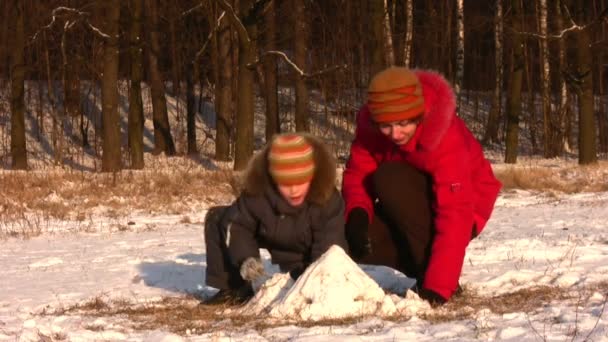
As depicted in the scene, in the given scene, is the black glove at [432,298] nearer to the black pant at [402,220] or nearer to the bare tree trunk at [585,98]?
the black pant at [402,220]

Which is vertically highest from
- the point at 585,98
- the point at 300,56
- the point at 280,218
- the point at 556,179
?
the point at 300,56

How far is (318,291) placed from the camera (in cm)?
490

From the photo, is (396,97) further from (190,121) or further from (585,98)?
(190,121)

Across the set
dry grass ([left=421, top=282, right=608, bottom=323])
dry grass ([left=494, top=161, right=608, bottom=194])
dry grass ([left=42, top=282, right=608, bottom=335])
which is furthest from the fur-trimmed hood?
dry grass ([left=494, top=161, right=608, bottom=194])

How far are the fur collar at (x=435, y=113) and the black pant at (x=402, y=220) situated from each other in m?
0.33

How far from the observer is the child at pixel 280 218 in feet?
16.9

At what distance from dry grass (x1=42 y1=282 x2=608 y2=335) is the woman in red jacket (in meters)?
0.22

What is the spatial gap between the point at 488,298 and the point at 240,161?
47.6 feet

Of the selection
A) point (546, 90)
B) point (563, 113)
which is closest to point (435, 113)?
point (546, 90)

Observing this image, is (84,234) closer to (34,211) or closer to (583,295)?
(34,211)

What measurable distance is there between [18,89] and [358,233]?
63.4ft

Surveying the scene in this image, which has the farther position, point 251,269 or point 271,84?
point 271,84

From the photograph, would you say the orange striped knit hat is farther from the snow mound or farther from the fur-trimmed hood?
the snow mound

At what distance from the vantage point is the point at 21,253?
30.4ft
